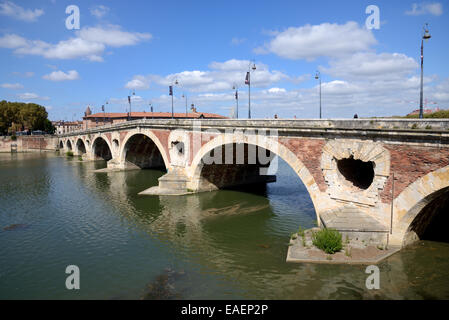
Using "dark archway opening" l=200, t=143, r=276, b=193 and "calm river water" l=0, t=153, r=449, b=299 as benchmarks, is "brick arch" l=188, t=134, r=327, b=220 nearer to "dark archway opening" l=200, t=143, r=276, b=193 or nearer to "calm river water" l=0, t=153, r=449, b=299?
"dark archway opening" l=200, t=143, r=276, b=193

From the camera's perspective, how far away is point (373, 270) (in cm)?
1160

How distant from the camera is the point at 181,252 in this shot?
48.0 feet

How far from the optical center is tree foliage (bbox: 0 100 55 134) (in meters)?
74.6

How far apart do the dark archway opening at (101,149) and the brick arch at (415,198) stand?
4703cm

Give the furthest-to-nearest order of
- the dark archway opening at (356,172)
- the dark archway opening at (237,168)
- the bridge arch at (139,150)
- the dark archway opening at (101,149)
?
1. the dark archway opening at (101,149)
2. the bridge arch at (139,150)
3. the dark archway opening at (237,168)
4. the dark archway opening at (356,172)

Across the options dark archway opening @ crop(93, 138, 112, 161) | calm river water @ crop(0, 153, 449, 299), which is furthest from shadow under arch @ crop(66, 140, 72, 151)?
calm river water @ crop(0, 153, 449, 299)

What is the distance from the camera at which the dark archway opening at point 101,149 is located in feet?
172

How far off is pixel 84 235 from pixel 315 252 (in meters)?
11.3

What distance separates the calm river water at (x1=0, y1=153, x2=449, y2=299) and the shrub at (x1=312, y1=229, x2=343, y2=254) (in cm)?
75

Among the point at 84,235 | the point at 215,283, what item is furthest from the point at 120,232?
the point at 215,283

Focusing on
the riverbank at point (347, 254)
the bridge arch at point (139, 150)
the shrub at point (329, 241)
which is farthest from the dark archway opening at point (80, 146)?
the shrub at point (329, 241)

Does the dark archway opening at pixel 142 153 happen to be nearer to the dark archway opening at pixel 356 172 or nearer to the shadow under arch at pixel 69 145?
the dark archway opening at pixel 356 172

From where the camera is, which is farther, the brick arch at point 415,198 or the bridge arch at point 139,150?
the bridge arch at point 139,150
